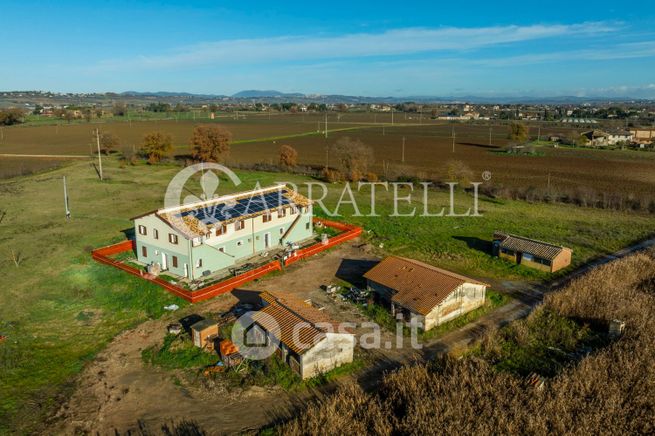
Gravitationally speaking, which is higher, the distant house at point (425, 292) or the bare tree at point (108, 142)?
the bare tree at point (108, 142)

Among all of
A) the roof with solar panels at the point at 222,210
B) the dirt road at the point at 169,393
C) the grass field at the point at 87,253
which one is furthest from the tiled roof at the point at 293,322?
the roof with solar panels at the point at 222,210

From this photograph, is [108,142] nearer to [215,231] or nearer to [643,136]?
[215,231]

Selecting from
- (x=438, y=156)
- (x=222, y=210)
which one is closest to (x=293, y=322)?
(x=222, y=210)

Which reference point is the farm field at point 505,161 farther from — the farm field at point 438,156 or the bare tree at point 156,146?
the bare tree at point 156,146

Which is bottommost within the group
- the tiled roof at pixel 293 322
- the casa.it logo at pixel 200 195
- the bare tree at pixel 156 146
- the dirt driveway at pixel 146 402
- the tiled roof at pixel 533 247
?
the dirt driveway at pixel 146 402

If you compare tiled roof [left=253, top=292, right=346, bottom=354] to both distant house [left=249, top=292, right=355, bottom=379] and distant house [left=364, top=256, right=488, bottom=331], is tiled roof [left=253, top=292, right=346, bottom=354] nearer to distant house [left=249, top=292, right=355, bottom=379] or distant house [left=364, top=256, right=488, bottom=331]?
distant house [left=249, top=292, right=355, bottom=379]

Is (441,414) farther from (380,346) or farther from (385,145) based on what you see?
(385,145)

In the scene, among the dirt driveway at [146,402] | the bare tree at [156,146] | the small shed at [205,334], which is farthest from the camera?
the bare tree at [156,146]
